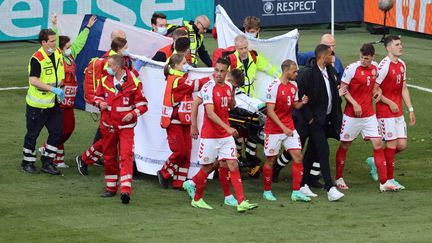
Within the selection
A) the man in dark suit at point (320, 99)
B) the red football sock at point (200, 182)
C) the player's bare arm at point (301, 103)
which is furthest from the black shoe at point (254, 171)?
the red football sock at point (200, 182)

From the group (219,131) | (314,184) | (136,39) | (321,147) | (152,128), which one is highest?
(136,39)

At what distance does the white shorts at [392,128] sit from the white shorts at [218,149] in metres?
2.49

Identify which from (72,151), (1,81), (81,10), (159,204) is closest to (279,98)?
(159,204)

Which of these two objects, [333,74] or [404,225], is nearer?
[404,225]

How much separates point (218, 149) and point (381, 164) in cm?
247

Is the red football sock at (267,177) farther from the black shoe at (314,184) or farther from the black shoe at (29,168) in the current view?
the black shoe at (29,168)

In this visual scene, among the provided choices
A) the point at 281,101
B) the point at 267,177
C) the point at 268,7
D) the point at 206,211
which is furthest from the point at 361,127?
the point at 268,7

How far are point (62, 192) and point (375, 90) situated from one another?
Answer: 432 cm

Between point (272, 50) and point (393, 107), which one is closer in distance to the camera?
point (393, 107)

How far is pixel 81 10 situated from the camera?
1027 inches

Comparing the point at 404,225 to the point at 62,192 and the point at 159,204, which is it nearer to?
the point at 159,204

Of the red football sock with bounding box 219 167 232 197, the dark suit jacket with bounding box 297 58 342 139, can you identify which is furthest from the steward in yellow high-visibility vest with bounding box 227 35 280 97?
the red football sock with bounding box 219 167 232 197

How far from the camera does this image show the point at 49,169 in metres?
14.9

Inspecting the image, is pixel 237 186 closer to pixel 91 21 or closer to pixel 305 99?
pixel 305 99
